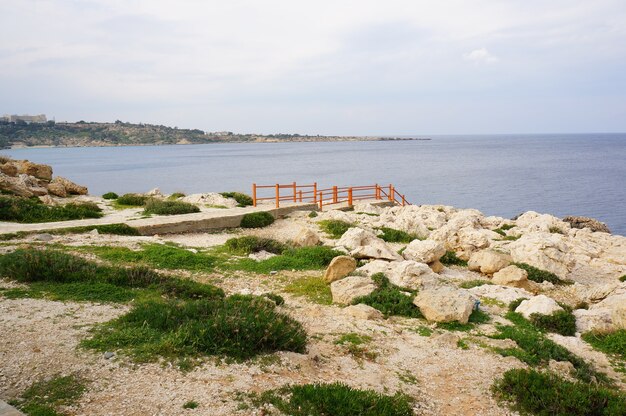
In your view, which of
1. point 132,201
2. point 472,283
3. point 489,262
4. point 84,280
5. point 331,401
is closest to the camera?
point 331,401

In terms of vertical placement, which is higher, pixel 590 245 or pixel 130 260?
pixel 130 260

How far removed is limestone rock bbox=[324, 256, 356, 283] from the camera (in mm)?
12328

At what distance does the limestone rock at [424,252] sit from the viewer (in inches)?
576

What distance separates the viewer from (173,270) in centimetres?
1241

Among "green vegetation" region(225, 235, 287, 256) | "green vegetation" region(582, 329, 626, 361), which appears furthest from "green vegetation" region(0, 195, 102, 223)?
"green vegetation" region(582, 329, 626, 361)

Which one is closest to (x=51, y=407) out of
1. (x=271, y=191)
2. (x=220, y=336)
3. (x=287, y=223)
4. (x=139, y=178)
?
(x=220, y=336)

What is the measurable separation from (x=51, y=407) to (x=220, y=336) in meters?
2.35

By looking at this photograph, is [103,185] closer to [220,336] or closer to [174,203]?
[174,203]

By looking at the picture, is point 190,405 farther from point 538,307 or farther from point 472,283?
point 472,283

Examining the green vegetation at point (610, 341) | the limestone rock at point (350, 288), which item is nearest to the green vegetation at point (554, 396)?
the green vegetation at point (610, 341)

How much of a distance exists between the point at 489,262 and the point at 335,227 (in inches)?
273

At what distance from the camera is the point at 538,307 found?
34.7 ft

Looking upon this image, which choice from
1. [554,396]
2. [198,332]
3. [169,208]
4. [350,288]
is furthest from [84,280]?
[169,208]

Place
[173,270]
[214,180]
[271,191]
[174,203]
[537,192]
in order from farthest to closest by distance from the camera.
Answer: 1. [214,180]
2. [271,191]
3. [537,192]
4. [174,203]
5. [173,270]
